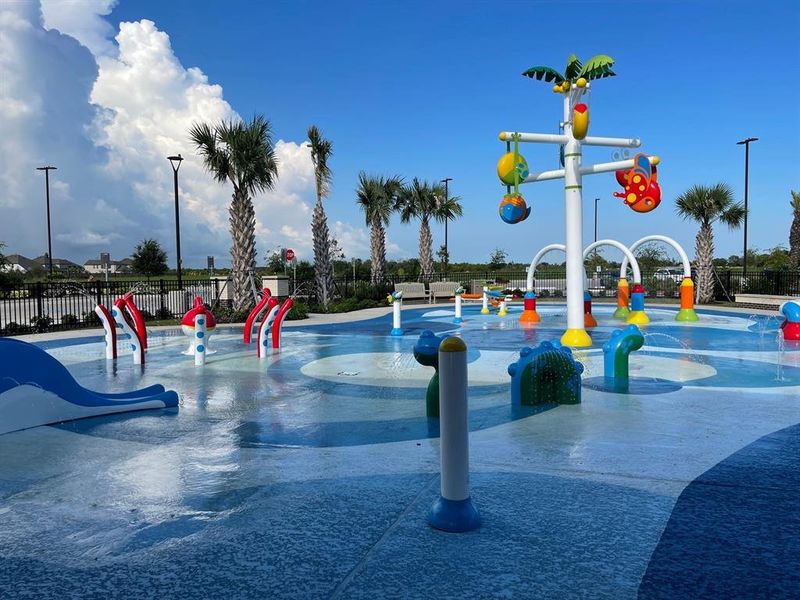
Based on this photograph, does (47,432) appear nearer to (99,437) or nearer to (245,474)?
(99,437)

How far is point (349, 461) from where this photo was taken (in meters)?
5.41

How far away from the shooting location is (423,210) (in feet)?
118

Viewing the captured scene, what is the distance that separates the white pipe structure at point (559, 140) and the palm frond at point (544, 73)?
127cm

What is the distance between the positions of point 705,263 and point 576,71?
1935 cm

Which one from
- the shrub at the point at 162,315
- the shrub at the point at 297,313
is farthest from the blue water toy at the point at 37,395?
the shrub at the point at 162,315

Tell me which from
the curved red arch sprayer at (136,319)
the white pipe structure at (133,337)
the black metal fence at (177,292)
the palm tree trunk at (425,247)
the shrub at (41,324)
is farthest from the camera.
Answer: the palm tree trunk at (425,247)

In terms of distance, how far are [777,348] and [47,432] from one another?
1355cm

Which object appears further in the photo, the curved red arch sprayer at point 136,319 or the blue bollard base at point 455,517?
the curved red arch sprayer at point 136,319

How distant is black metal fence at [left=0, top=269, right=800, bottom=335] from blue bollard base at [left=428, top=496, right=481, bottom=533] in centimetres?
1859

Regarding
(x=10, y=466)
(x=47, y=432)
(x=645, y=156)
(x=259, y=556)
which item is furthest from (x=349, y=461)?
(x=645, y=156)

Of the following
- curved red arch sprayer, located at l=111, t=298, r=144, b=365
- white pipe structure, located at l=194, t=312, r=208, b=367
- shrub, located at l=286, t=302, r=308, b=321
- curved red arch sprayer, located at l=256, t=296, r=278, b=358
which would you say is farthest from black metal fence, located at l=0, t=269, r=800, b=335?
white pipe structure, located at l=194, t=312, r=208, b=367

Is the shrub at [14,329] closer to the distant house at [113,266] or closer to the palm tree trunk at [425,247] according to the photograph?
the palm tree trunk at [425,247]

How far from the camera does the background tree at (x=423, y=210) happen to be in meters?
35.8

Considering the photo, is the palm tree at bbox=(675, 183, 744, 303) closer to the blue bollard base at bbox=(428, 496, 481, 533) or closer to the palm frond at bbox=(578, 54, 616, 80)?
the palm frond at bbox=(578, 54, 616, 80)
